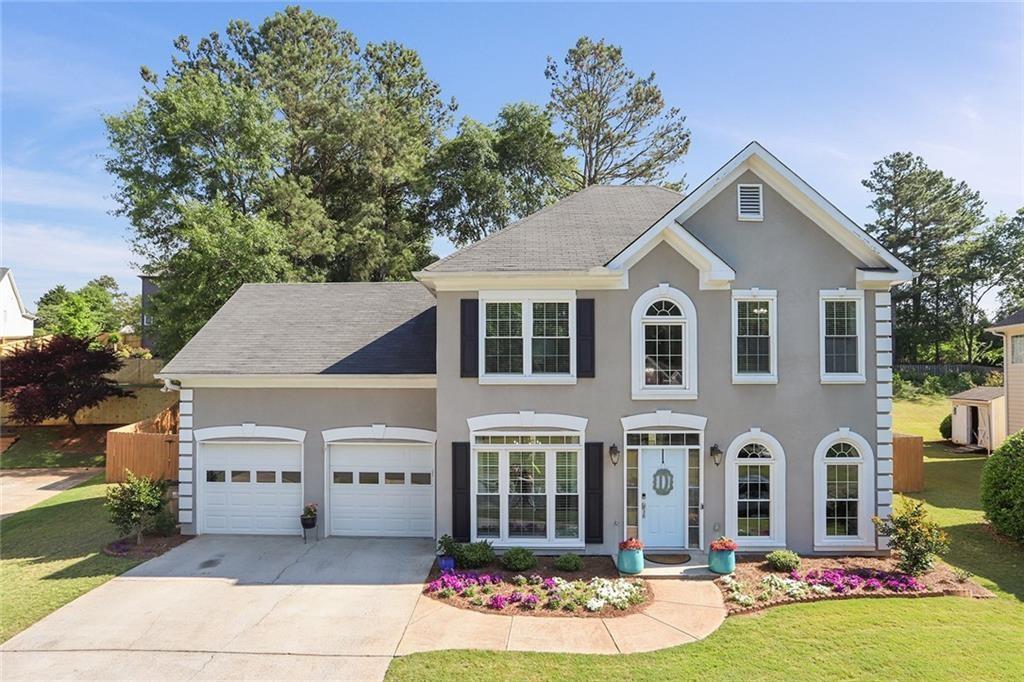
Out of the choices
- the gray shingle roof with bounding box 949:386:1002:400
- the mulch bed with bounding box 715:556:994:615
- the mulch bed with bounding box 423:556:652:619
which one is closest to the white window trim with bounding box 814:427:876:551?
the mulch bed with bounding box 715:556:994:615

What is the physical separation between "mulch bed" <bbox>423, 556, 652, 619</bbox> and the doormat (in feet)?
2.77

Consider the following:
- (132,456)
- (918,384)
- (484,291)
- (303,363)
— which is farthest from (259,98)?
(918,384)

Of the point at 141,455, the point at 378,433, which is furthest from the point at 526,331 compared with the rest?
the point at 141,455

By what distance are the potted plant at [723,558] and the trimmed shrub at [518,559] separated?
349 cm

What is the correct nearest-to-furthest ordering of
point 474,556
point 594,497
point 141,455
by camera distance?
point 474,556 < point 594,497 < point 141,455

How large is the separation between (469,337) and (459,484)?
10.4 ft

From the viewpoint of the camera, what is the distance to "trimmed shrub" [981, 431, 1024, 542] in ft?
41.2

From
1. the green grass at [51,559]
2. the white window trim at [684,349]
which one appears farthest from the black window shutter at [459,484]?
the green grass at [51,559]

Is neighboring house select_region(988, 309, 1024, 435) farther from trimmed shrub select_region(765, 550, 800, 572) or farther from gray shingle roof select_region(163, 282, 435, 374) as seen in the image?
gray shingle roof select_region(163, 282, 435, 374)

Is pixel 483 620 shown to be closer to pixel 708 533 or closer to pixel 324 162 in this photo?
pixel 708 533

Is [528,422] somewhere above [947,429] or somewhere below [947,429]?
above

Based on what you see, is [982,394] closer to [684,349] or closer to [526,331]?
[684,349]

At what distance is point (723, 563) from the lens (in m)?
10.9

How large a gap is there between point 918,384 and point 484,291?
38493mm
